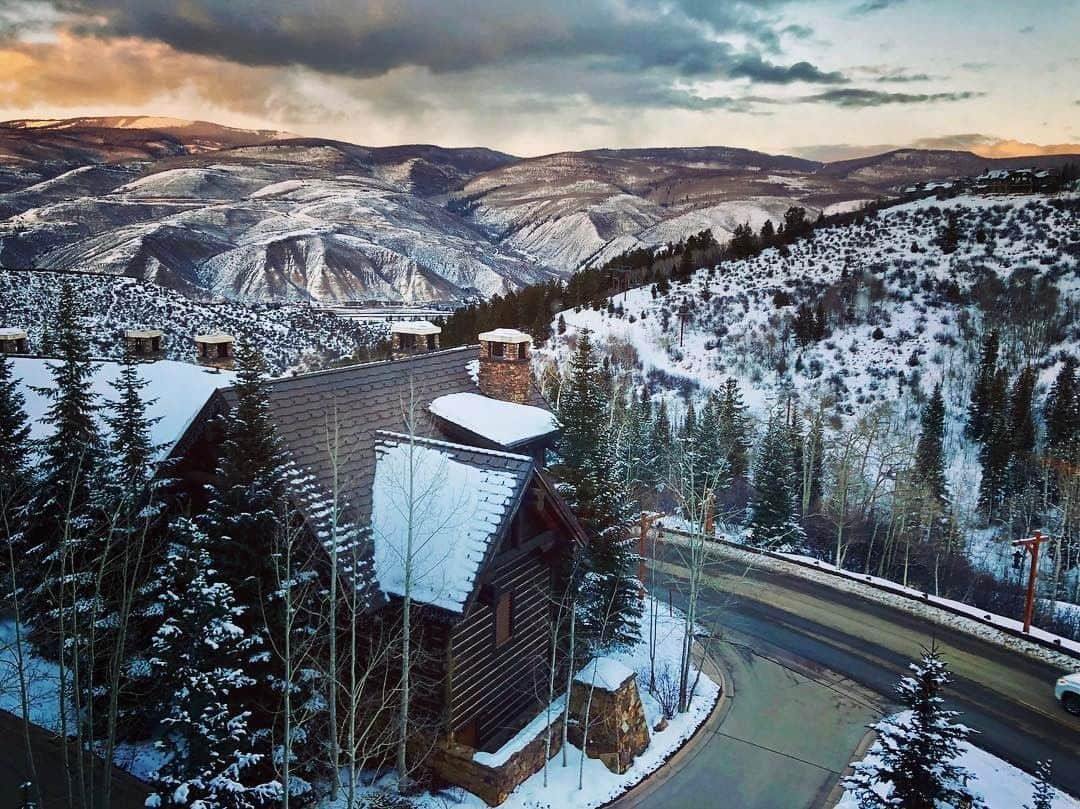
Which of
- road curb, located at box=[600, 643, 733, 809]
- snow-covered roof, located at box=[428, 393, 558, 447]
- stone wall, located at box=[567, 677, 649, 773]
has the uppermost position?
snow-covered roof, located at box=[428, 393, 558, 447]

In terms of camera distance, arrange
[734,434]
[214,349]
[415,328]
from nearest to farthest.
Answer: [415,328]
[214,349]
[734,434]

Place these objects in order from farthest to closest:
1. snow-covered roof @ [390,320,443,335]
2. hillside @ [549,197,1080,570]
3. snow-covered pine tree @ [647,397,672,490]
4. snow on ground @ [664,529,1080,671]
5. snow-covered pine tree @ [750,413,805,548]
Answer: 1. hillside @ [549,197,1080,570]
2. snow-covered pine tree @ [647,397,672,490]
3. snow-covered pine tree @ [750,413,805,548]
4. snow-covered roof @ [390,320,443,335]
5. snow on ground @ [664,529,1080,671]

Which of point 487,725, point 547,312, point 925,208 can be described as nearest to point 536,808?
point 487,725

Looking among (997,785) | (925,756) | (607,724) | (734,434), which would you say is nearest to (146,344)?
(607,724)

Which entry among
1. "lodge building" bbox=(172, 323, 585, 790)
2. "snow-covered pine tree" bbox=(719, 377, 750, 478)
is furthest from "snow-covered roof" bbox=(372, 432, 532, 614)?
"snow-covered pine tree" bbox=(719, 377, 750, 478)

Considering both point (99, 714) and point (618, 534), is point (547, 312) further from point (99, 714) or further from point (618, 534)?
point (99, 714)

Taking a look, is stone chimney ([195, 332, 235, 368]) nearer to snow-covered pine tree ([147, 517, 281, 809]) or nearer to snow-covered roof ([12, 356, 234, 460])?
snow-covered roof ([12, 356, 234, 460])

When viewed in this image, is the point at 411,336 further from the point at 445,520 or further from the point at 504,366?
the point at 445,520
